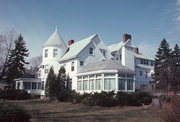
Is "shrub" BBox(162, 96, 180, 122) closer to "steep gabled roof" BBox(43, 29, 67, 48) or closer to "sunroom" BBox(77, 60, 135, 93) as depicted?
"sunroom" BBox(77, 60, 135, 93)

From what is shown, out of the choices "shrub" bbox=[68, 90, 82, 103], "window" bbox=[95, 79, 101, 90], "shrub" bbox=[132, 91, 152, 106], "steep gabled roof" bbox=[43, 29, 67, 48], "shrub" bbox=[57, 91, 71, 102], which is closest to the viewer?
"shrub" bbox=[132, 91, 152, 106]

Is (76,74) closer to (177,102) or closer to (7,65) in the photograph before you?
(7,65)

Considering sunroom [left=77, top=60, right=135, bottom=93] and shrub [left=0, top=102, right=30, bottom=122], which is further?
sunroom [left=77, top=60, right=135, bottom=93]

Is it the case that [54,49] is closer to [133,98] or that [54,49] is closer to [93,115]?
[133,98]

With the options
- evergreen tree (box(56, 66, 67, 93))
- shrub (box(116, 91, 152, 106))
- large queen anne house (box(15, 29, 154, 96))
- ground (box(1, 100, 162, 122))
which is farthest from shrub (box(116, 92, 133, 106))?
evergreen tree (box(56, 66, 67, 93))

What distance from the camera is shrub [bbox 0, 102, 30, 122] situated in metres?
7.98

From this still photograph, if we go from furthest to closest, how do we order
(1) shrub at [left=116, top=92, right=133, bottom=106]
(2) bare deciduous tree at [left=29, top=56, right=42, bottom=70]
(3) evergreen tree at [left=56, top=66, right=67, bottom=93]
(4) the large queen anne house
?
(2) bare deciduous tree at [left=29, top=56, right=42, bottom=70], (3) evergreen tree at [left=56, top=66, right=67, bottom=93], (4) the large queen anne house, (1) shrub at [left=116, top=92, right=133, bottom=106]

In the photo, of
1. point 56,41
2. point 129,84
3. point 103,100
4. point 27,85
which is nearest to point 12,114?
point 103,100

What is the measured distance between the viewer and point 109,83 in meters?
Answer: 23.1

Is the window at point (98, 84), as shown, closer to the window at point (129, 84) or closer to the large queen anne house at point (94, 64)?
the large queen anne house at point (94, 64)

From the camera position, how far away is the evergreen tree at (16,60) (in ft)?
117

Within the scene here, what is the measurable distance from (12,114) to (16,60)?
99.2ft

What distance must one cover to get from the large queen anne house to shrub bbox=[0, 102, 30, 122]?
15.1 metres

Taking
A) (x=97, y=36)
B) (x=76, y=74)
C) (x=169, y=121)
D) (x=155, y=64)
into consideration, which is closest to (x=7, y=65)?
(x=76, y=74)
